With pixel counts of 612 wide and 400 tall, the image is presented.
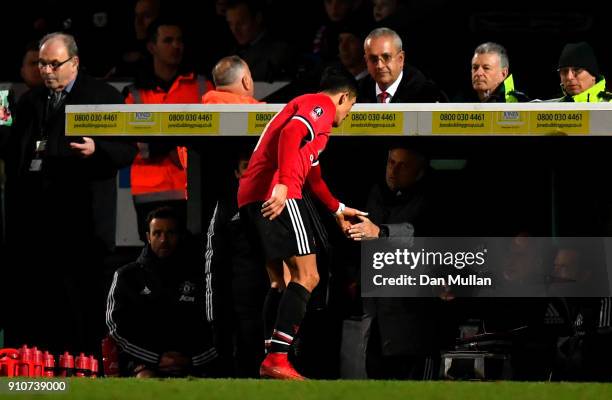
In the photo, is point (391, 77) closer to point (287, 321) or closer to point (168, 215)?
point (168, 215)

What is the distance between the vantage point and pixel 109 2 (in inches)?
512

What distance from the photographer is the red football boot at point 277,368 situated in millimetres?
8938

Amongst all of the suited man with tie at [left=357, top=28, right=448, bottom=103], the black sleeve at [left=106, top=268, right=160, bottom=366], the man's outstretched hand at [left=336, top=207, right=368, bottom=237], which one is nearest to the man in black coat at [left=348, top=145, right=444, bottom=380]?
the man's outstretched hand at [left=336, top=207, right=368, bottom=237]

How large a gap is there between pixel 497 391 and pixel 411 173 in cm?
229

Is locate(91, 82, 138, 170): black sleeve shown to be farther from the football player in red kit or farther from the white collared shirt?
the white collared shirt

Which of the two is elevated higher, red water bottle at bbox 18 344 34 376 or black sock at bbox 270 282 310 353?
black sock at bbox 270 282 310 353

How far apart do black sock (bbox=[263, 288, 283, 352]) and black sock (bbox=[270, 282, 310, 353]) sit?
0.39 metres

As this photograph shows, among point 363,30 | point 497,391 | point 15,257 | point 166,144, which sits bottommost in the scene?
point 497,391

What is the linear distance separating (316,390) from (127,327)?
220cm

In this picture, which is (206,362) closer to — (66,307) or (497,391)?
(66,307)

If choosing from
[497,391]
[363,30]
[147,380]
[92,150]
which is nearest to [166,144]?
[92,150]

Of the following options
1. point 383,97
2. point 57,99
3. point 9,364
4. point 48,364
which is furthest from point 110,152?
point 383,97

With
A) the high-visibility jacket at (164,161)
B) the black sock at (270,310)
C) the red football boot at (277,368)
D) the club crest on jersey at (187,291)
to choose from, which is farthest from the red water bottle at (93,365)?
the high-visibility jacket at (164,161)

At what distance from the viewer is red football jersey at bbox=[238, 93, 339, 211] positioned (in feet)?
29.0
